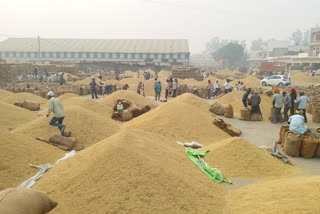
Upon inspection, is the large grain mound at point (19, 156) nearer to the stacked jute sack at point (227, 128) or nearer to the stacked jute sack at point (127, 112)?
the stacked jute sack at point (127, 112)

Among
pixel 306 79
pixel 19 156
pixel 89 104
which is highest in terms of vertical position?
pixel 306 79

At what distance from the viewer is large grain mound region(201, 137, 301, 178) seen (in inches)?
223

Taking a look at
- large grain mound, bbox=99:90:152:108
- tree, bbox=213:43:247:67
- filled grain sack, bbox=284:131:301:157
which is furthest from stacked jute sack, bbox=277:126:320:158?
tree, bbox=213:43:247:67

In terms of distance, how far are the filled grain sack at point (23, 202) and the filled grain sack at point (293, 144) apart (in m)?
6.16

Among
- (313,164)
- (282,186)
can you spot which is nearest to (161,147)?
(282,186)

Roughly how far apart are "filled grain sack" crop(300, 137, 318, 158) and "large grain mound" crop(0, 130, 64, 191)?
6.33 m

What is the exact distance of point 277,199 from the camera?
3969 mm

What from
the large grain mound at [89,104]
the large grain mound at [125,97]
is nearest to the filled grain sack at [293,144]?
the large grain mound at [89,104]

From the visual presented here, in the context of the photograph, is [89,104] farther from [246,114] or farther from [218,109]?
[246,114]

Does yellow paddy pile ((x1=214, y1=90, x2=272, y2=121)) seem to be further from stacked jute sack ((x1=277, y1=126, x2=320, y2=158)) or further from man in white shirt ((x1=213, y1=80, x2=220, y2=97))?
stacked jute sack ((x1=277, y1=126, x2=320, y2=158))

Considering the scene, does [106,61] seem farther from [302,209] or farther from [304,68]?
[302,209]

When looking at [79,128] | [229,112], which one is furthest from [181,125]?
[229,112]

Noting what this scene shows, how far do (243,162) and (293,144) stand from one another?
205 centimetres

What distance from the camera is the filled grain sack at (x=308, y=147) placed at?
687 cm
